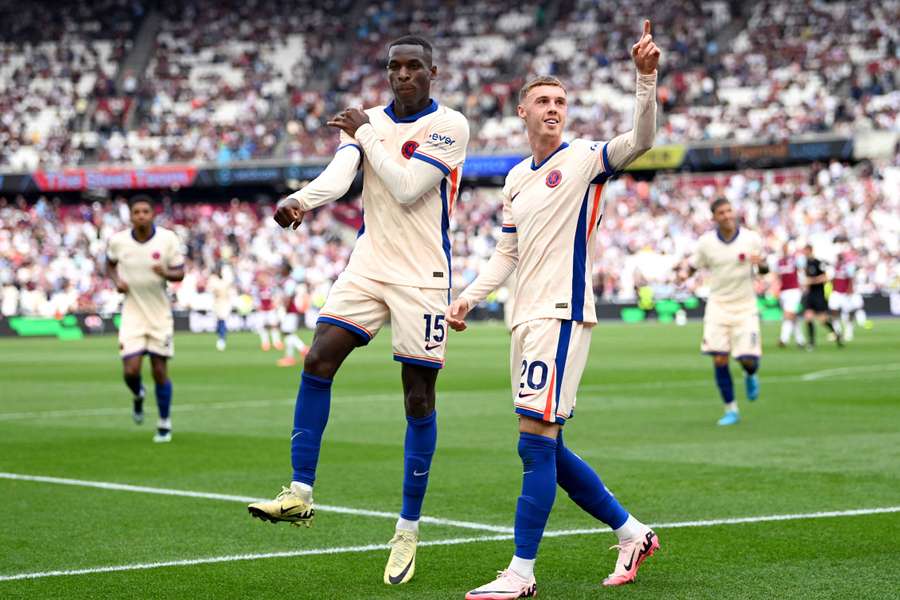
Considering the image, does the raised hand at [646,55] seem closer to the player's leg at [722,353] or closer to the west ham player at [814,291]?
the player's leg at [722,353]

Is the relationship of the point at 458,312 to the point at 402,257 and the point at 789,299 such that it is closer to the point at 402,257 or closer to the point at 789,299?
the point at 402,257

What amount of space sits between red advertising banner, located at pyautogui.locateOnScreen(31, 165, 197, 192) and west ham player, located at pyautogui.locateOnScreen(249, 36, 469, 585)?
170 ft

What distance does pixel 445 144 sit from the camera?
713 centimetres

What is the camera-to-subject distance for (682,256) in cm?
4694

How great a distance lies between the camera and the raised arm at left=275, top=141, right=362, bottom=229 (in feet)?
21.5

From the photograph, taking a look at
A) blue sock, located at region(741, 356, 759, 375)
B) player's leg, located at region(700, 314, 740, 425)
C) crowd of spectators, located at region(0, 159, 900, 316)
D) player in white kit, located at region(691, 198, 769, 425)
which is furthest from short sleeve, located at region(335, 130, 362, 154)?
crowd of spectators, located at region(0, 159, 900, 316)

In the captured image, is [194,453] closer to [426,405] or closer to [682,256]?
[426,405]

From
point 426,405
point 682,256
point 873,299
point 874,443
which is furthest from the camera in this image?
point 682,256

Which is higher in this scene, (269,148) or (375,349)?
(269,148)

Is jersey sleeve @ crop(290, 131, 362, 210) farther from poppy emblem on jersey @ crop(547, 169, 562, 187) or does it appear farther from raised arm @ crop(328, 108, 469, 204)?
poppy emblem on jersey @ crop(547, 169, 562, 187)

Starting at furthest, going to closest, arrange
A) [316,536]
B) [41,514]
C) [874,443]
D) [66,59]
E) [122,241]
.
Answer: [66,59] → [122,241] → [874,443] → [41,514] → [316,536]

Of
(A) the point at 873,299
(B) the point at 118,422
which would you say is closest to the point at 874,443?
(B) the point at 118,422

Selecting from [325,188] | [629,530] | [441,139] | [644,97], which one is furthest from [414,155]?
[629,530]

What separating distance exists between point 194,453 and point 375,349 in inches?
815
